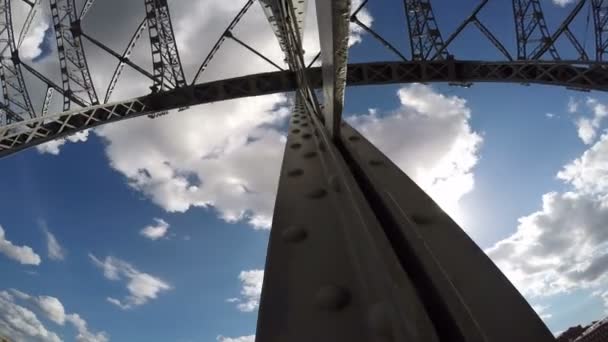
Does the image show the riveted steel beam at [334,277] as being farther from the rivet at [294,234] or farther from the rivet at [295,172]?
the rivet at [295,172]

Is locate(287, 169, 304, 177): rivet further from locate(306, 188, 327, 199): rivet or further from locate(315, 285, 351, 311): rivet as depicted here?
locate(315, 285, 351, 311): rivet

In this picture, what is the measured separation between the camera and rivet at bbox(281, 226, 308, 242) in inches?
40.3

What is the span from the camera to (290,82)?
41.3 feet

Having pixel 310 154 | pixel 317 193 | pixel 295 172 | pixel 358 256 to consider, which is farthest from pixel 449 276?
pixel 310 154

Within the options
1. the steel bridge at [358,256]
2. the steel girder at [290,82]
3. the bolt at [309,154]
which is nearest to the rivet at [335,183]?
the steel bridge at [358,256]

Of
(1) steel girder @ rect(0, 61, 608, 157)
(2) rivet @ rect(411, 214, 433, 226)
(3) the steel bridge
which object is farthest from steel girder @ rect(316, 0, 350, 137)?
(1) steel girder @ rect(0, 61, 608, 157)

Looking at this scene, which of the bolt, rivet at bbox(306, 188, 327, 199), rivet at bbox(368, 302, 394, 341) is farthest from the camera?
the bolt

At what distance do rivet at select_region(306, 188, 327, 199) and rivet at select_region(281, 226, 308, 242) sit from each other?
22 centimetres

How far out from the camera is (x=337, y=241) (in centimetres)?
98

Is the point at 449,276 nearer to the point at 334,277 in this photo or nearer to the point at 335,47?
the point at 334,277

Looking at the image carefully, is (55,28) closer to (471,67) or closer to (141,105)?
(141,105)

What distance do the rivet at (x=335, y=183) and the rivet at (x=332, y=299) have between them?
37cm

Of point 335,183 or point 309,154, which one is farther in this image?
point 309,154

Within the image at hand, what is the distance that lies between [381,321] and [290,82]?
1249cm
